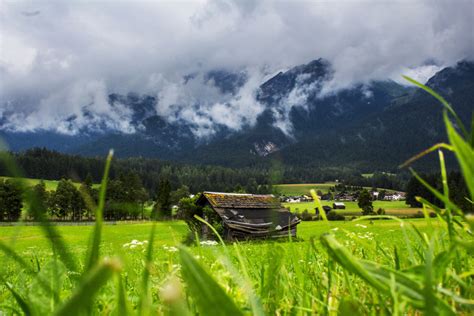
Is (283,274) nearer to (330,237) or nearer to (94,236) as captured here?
(330,237)

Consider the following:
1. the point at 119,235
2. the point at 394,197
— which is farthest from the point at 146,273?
the point at 394,197

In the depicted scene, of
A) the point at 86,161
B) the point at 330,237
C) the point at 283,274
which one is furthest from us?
the point at 86,161

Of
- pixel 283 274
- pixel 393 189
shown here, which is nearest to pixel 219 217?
pixel 283 274

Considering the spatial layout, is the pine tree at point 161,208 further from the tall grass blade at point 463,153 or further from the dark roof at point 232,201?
the dark roof at point 232,201

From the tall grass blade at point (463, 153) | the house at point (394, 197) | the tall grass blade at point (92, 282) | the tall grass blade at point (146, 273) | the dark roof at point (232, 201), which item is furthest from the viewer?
the house at point (394, 197)

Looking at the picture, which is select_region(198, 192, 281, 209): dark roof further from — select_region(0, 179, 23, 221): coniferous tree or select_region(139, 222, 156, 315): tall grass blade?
select_region(139, 222, 156, 315): tall grass blade

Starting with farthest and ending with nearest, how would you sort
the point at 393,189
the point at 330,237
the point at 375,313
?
the point at 393,189 < the point at 375,313 < the point at 330,237

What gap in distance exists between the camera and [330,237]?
1.93 feet

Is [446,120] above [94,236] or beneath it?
above

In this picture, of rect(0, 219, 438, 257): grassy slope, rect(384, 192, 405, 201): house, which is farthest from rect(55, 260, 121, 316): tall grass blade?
rect(384, 192, 405, 201): house

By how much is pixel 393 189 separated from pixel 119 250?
692ft

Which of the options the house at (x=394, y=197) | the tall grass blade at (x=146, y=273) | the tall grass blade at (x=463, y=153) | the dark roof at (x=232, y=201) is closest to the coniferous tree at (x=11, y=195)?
the tall grass blade at (x=146, y=273)

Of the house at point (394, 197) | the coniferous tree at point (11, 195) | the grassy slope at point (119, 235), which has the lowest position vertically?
the grassy slope at point (119, 235)

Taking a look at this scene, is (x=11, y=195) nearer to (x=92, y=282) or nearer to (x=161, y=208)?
(x=161, y=208)
